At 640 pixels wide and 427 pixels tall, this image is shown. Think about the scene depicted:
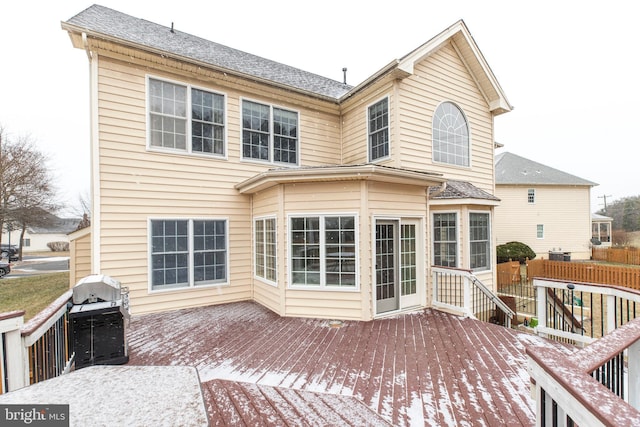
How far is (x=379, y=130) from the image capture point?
7531mm

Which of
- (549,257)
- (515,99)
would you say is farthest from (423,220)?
(515,99)

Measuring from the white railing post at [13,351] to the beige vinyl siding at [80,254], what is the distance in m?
4.76

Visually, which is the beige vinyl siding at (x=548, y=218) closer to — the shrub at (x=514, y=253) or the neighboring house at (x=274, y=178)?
the shrub at (x=514, y=253)

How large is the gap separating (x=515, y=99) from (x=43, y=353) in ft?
292

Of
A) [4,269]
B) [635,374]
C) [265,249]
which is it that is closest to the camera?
[635,374]

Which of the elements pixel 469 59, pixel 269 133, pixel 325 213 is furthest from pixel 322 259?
pixel 469 59

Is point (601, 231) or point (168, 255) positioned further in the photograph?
point (601, 231)

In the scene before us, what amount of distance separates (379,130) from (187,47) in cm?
571

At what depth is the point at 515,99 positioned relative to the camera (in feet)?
225

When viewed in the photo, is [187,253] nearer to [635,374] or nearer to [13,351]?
[13,351]

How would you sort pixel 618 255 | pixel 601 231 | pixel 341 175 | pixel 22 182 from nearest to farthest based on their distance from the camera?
pixel 341 175 → pixel 618 255 → pixel 22 182 → pixel 601 231

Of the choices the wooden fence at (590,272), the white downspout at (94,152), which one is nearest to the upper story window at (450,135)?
the wooden fence at (590,272)

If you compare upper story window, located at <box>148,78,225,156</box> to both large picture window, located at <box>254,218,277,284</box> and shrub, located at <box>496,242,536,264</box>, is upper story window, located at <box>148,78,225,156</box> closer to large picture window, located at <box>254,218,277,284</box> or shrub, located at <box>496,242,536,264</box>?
large picture window, located at <box>254,218,277,284</box>

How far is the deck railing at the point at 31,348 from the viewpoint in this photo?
2242mm
